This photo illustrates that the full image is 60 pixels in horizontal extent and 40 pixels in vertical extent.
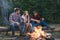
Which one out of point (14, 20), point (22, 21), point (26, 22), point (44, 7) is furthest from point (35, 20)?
point (44, 7)

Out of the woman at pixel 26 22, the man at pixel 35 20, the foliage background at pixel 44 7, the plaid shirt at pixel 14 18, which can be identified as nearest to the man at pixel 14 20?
the plaid shirt at pixel 14 18

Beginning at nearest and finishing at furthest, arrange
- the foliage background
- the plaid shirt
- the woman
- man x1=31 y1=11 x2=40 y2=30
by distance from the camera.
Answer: the woman < the plaid shirt < man x1=31 y1=11 x2=40 y2=30 < the foliage background

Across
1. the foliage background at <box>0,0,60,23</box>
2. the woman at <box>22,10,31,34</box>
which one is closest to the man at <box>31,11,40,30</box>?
the woman at <box>22,10,31,34</box>

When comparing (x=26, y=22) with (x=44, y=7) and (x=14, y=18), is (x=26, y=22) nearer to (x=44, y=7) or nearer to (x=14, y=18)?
(x=14, y=18)

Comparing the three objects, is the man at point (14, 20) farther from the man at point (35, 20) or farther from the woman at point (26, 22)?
the man at point (35, 20)

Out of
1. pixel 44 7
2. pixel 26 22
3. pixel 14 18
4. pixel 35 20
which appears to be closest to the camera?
pixel 26 22

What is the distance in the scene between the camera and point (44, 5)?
52.2 feet

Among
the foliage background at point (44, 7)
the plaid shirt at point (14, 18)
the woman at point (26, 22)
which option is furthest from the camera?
the foliage background at point (44, 7)

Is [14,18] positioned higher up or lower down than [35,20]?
higher up

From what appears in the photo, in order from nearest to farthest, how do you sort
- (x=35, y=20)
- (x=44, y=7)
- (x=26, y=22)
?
1. (x=26, y=22)
2. (x=35, y=20)
3. (x=44, y=7)

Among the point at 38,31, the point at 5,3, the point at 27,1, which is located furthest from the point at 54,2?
the point at 38,31

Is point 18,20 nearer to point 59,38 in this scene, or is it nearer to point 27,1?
point 59,38

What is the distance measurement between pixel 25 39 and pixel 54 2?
24.3 feet

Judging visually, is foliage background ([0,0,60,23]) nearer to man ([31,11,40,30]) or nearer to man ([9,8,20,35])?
man ([31,11,40,30])
